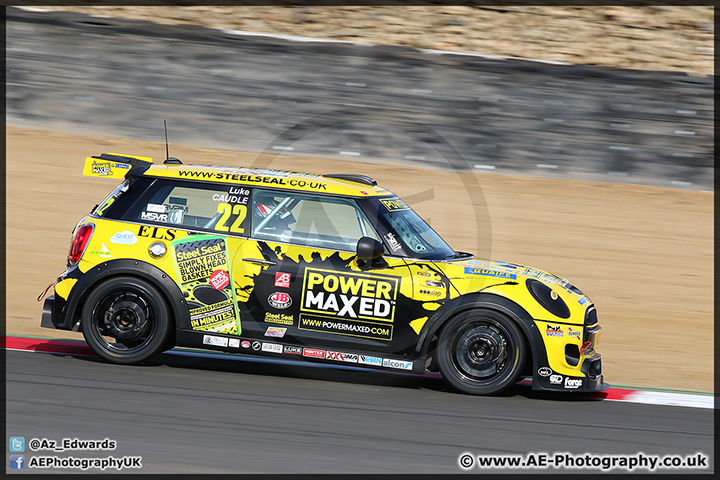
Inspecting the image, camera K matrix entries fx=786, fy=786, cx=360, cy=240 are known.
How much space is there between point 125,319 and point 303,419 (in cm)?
212

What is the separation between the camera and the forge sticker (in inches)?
271

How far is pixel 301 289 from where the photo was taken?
267 inches

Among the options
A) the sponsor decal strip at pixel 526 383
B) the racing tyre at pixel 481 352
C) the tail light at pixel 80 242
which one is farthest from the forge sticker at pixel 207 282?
the racing tyre at pixel 481 352

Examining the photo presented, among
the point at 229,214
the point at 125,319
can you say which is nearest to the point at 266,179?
the point at 229,214

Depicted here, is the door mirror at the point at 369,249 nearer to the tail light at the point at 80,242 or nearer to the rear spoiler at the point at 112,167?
the rear spoiler at the point at 112,167

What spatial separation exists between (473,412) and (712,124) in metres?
10.3

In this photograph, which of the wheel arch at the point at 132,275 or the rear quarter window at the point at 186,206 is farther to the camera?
the rear quarter window at the point at 186,206

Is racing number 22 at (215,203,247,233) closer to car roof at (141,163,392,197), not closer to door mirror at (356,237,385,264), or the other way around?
car roof at (141,163,392,197)

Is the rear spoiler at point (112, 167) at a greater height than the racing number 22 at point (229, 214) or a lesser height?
greater

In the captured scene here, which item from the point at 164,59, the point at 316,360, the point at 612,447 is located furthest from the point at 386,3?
the point at 612,447

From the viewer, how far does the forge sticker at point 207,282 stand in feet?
22.6

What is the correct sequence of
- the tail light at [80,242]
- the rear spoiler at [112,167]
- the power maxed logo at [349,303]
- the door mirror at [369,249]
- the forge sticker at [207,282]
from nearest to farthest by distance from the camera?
the door mirror at [369,249], the power maxed logo at [349,303], the forge sticker at [207,282], the tail light at [80,242], the rear spoiler at [112,167]

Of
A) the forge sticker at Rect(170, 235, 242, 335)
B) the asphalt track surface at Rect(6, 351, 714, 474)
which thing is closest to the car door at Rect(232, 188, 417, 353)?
the forge sticker at Rect(170, 235, 242, 335)

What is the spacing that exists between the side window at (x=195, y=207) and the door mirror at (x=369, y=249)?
3.59 ft
